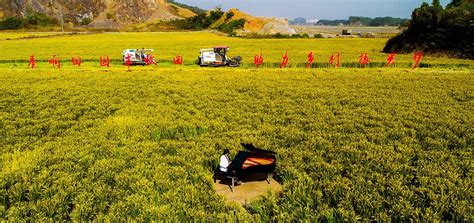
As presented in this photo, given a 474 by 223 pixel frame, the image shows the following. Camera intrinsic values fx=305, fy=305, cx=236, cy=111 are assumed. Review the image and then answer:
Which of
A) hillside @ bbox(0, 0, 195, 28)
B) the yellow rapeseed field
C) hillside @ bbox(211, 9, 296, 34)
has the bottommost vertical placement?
the yellow rapeseed field

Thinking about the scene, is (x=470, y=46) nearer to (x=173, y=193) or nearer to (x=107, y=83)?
(x=107, y=83)

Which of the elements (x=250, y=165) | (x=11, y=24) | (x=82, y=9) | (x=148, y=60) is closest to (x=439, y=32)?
(x=148, y=60)

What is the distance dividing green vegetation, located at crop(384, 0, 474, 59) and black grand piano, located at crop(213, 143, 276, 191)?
36666 mm

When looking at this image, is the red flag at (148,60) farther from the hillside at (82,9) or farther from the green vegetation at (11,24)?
the hillside at (82,9)

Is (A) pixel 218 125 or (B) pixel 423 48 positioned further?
(B) pixel 423 48

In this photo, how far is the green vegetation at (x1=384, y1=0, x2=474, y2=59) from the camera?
35.1 meters

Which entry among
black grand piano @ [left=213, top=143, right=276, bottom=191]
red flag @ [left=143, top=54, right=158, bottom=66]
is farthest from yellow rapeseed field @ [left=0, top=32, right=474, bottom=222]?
red flag @ [left=143, top=54, right=158, bottom=66]

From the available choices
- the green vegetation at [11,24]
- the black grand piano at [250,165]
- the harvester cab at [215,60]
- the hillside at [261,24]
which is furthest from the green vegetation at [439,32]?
the green vegetation at [11,24]

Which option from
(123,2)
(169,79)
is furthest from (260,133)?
(123,2)

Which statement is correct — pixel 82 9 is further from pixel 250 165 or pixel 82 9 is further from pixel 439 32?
pixel 250 165

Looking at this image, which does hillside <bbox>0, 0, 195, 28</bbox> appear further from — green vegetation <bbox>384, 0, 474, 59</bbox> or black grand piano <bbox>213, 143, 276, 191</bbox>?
black grand piano <bbox>213, 143, 276, 191</bbox>

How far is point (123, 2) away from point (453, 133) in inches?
8259

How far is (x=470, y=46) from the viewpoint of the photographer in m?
34.1

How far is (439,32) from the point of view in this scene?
38000 mm
